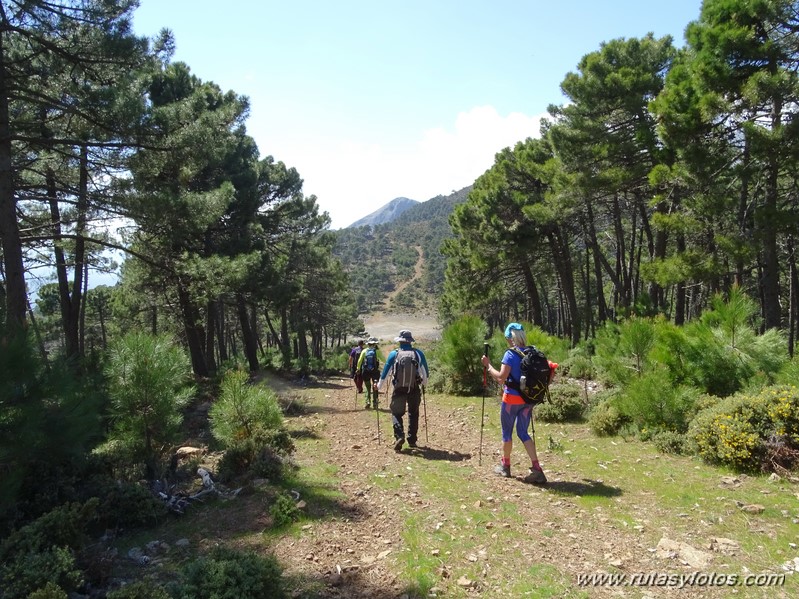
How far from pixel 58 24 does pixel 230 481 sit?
24.5 ft

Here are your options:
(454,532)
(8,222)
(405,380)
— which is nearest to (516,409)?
(454,532)

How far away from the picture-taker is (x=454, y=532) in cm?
497

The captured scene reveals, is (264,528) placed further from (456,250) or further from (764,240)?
(456,250)

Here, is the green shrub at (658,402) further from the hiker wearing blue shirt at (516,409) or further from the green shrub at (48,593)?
the green shrub at (48,593)

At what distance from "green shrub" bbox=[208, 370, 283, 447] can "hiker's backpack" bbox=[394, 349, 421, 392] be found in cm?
209

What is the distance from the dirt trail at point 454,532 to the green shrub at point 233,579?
48 centimetres

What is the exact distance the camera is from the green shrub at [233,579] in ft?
11.4

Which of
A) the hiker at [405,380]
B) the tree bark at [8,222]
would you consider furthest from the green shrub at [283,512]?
the tree bark at [8,222]

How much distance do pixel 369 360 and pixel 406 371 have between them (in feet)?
16.4

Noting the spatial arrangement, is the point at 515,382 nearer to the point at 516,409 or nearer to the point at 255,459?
the point at 516,409

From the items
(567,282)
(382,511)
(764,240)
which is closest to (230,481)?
(382,511)

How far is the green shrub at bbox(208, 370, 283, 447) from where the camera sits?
25.0ft

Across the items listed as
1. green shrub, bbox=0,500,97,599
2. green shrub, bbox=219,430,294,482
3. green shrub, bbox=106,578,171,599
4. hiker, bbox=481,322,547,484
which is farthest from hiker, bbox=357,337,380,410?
green shrub, bbox=106,578,171,599

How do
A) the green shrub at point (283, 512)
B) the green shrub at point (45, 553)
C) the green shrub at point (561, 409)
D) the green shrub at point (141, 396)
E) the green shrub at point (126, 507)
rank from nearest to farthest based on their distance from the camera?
the green shrub at point (45, 553), the green shrub at point (283, 512), the green shrub at point (126, 507), the green shrub at point (141, 396), the green shrub at point (561, 409)
